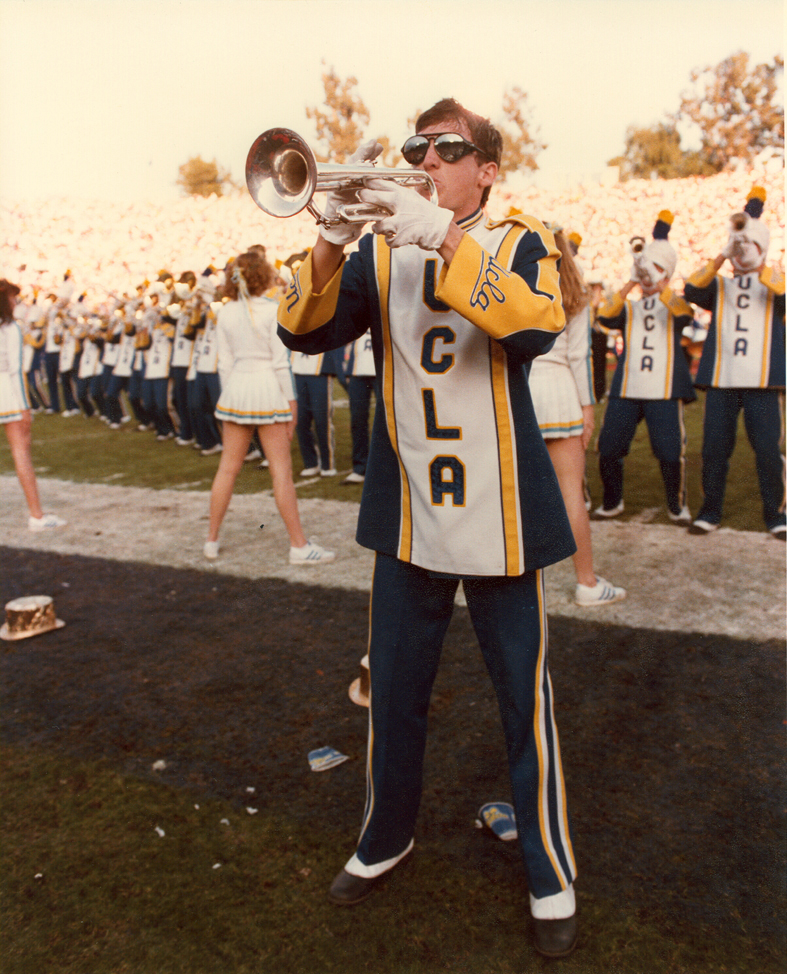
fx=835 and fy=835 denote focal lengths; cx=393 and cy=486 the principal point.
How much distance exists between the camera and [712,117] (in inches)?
1298

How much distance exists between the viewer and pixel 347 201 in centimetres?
183

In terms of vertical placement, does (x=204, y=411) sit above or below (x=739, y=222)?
below

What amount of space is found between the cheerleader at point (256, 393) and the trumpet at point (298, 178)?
12.0 ft

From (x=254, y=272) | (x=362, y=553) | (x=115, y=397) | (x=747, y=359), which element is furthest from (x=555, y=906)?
(x=115, y=397)

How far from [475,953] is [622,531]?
14.7 ft

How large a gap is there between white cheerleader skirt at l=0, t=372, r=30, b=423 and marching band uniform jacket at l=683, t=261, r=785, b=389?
5.10 metres

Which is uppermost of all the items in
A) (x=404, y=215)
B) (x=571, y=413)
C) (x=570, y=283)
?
(x=404, y=215)

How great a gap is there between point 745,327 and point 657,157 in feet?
113

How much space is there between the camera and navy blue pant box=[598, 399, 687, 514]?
638cm

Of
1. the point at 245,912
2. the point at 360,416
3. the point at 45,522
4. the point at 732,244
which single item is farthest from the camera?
the point at 360,416

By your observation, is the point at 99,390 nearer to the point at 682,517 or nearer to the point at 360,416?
the point at 360,416

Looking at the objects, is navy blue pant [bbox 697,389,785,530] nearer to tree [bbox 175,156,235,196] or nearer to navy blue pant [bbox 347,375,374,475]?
navy blue pant [bbox 347,375,374,475]

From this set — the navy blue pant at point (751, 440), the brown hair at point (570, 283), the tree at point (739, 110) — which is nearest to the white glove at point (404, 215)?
the brown hair at point (570, 283)

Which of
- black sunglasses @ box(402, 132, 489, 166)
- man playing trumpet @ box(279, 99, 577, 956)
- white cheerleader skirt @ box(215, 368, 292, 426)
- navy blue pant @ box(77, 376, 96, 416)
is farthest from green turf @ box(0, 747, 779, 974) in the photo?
navy blue pant @ box(77, 376, 96, 416)
